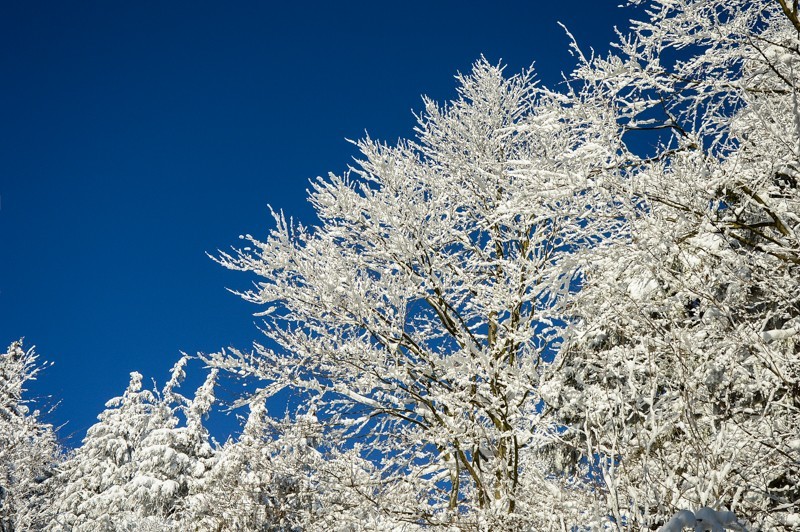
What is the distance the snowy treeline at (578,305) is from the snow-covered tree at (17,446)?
29.9 feet

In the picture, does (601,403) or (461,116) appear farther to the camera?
(461,116)

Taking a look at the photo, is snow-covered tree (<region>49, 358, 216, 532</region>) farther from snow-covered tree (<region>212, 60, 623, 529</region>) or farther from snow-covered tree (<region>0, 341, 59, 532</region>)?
snow-covered tree (<region>212, 60, 623, 529</region>)

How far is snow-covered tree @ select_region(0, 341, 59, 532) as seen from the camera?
13.5m

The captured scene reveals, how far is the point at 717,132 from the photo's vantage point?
485 centimetres

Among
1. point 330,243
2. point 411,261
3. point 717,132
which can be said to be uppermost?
point 330,243

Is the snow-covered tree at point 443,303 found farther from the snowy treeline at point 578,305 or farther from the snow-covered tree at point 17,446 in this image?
the snow-covered tree at point 17,446

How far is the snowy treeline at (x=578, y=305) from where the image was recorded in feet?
11.0

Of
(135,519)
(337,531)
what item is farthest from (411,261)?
(135,519)

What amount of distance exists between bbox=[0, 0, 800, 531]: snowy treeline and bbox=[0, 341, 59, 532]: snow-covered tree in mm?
9110

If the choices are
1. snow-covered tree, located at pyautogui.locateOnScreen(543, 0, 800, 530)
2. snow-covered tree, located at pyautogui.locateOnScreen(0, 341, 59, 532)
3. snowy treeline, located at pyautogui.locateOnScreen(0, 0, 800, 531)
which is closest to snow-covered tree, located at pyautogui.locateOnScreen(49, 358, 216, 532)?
snow-covered tree, located at pyautogui.locateOnScreen(0, 341, 59, 532)

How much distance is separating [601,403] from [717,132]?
8.69 feet

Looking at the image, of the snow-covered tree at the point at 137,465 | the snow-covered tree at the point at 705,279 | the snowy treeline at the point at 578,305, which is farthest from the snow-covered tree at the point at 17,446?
the snow-covered tree at the point at 705,279

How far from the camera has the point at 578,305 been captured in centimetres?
509

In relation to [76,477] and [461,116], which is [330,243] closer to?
[461,116]
